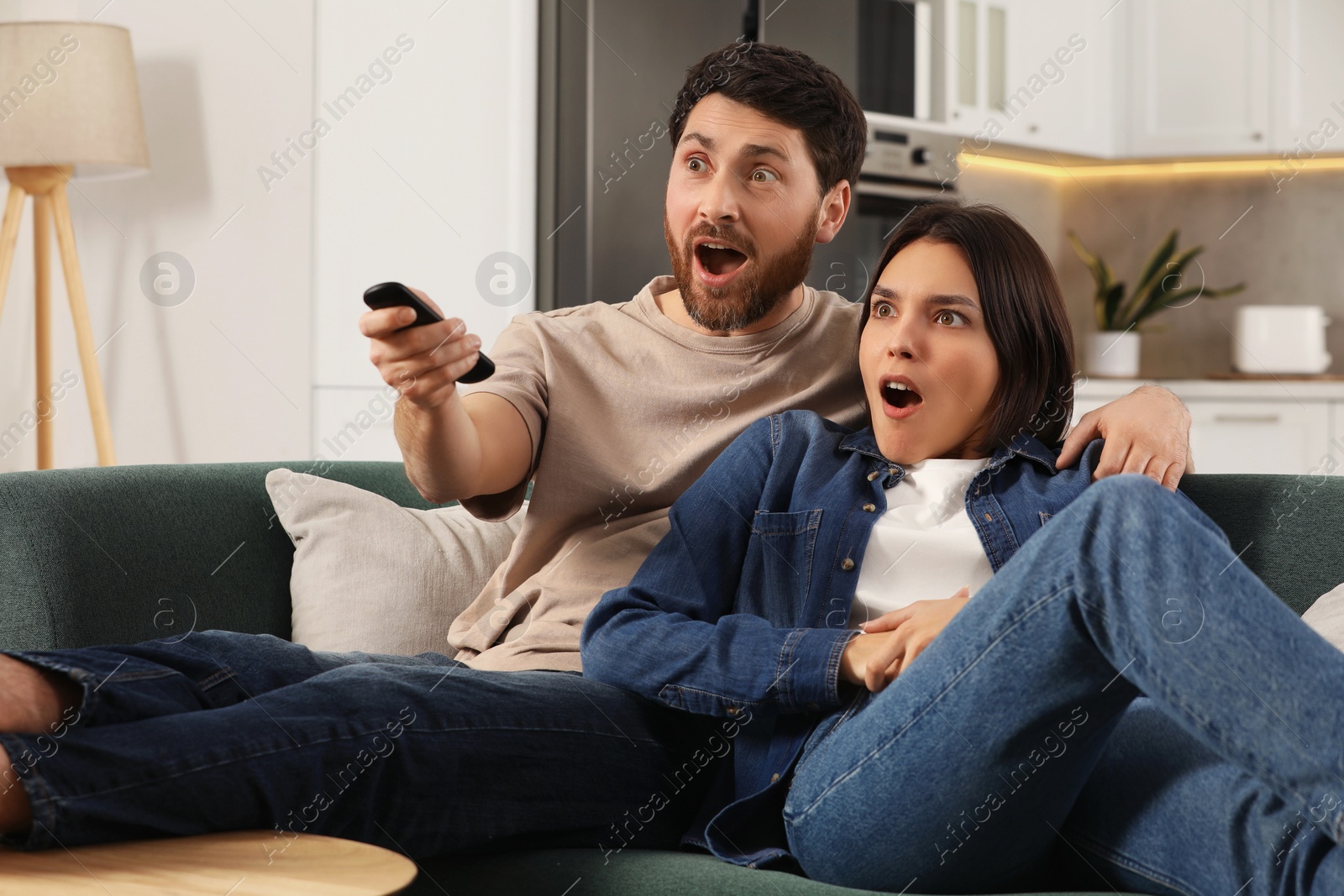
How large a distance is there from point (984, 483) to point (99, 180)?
7.78 ft

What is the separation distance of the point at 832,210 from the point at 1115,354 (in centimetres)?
264

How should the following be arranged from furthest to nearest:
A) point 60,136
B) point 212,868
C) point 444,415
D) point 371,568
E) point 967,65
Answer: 1. point 967,65
2. point 60,136
3. point 371,568
4. point 444,415
5. point 212,868

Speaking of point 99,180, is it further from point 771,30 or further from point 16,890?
point 16,890

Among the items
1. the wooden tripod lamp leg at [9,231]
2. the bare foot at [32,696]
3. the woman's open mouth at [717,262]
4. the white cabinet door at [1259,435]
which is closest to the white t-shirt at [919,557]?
the woman's open mouth at [717,262]

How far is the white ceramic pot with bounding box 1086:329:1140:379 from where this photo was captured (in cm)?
404

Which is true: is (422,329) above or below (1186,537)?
above

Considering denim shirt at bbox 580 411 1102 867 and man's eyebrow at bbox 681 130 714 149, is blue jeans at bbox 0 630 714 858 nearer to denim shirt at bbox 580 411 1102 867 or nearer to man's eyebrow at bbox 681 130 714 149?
denim shirt at bbox 580 411 1102 867

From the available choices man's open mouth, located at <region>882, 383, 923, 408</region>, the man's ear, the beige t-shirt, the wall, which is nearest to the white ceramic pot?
the wall

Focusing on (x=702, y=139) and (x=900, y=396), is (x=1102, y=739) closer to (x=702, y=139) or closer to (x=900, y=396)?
(x=900, y=396)

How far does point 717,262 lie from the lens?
1.61 meters

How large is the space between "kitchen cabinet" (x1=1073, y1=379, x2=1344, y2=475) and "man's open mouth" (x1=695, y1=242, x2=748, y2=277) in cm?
231

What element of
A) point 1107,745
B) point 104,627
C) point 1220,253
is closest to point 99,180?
point 104,627

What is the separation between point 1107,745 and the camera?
1.16 meters

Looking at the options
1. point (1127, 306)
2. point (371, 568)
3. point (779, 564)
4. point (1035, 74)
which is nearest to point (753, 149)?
point (779, 564)
